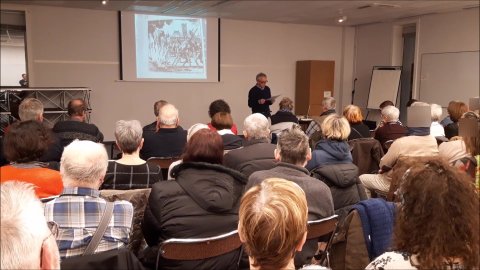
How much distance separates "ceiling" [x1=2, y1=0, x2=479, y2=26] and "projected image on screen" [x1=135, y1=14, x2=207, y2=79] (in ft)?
1.13

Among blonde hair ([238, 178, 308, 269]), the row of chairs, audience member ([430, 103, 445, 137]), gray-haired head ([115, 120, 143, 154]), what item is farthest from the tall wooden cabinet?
blonde hair ([238, 178, 308, 269])

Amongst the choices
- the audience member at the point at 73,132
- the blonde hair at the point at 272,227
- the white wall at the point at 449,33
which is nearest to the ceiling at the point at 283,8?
the white wall at the point at 449,33

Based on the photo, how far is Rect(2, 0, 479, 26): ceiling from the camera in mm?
8016

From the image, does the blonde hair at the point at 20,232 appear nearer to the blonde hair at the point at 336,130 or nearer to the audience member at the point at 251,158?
the audience member at the point at 251,158

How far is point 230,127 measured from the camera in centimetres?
447

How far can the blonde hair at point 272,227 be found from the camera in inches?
49.5

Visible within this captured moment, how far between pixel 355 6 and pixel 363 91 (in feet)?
11.9

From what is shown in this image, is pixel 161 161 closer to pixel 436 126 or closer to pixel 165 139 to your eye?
pixel 165 139

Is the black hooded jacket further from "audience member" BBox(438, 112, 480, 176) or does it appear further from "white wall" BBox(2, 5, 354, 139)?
"white wall" BBox(2, 5, 354, 139)

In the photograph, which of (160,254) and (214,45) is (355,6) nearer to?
(214,45)

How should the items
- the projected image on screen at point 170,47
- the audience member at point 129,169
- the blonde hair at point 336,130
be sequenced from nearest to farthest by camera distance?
the audience member at point 129,169 → the blonde hair at point 336,130 → the projected image on screen at point 170,47

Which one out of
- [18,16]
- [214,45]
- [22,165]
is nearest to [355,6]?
[214,45]

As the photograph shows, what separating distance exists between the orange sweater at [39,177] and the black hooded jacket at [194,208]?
0.62 m

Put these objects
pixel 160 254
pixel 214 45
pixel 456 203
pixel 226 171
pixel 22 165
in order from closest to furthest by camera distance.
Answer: pixel 456 203 → pixel 160 254 → pixel 226 171 → pixel 22 165 → pixel 214 45
